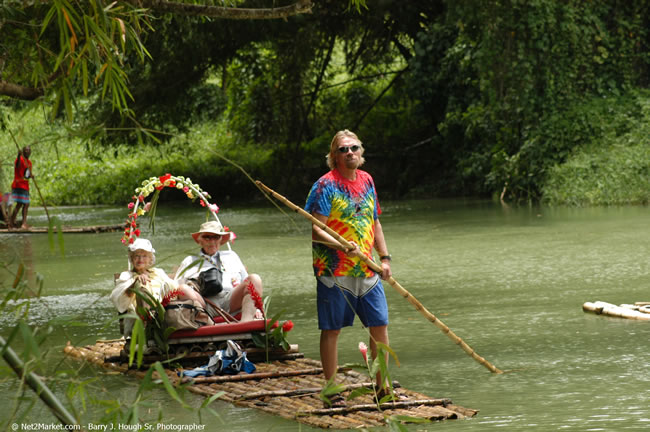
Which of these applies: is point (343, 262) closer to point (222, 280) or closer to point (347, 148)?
point (347, 148)

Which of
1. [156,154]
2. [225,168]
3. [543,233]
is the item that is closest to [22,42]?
[543,233]

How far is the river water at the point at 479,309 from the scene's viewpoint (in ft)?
19.3

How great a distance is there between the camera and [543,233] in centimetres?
1586

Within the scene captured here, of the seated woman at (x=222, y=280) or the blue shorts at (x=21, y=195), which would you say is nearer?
the seated woman at (x=222, y=280)

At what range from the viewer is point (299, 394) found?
629 cm

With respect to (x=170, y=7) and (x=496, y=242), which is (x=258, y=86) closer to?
(x=496, y=242)

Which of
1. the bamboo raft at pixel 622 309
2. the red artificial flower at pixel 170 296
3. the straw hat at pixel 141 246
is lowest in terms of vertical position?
the bamboo raft at pixel 622 309

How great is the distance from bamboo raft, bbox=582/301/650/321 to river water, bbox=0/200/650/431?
10 centimetres

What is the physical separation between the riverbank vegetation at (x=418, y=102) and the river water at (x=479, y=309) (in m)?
3.18

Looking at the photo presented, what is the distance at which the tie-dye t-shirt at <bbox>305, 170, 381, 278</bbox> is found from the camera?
20.1 feet

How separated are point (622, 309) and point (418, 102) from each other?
70.5 ft

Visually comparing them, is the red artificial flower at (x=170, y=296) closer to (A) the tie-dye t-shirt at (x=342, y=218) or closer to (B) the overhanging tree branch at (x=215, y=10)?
(A) the tie-dye t-shirt at (x=342, y=218)

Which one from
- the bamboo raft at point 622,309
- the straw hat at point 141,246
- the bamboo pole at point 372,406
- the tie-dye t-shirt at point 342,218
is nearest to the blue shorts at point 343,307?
the tie-dye t-shirt at point 342,218

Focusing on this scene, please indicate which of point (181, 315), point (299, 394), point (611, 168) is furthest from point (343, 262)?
point (611, 168)
